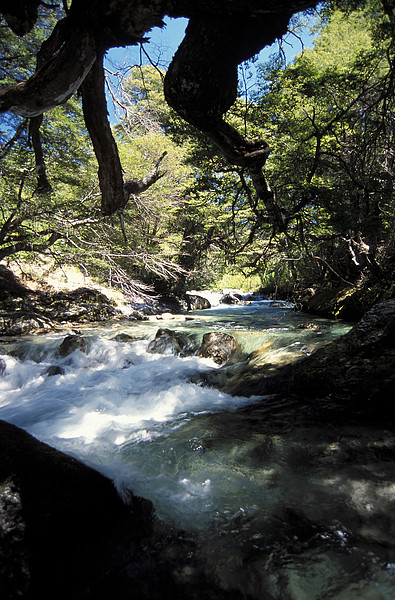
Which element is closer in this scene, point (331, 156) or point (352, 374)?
point (352, 374)

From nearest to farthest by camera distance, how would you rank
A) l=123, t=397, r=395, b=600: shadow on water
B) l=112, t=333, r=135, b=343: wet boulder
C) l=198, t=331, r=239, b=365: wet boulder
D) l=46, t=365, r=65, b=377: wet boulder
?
l=123, t=397, r=395, b=600: shadow on water, l=46, t=365, r=65, b=377: wet boulder, l=198, t=331, r=239, b=365: wet boulder, l=112, t=333, r=135, b=343: wet boulder

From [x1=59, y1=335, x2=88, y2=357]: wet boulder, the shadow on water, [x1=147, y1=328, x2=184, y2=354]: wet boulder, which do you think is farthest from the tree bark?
[x1=59, y1=335, x2=88, y2=357]: wet boulder

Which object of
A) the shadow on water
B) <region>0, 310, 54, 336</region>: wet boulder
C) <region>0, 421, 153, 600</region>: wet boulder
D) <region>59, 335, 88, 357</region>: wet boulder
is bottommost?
the shadow on water

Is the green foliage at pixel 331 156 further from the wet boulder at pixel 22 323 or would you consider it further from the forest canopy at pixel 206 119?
the wet boulder at pixel 22 323

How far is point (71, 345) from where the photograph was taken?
782 centimetres

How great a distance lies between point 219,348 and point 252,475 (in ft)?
15.5

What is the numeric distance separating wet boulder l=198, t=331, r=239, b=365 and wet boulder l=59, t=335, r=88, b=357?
3240mm

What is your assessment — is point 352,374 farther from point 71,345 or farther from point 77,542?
point 71,345

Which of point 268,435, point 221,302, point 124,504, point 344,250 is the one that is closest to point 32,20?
point 124,504

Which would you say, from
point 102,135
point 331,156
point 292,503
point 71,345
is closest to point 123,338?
point 71,345

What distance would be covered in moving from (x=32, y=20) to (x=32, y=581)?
3061mm

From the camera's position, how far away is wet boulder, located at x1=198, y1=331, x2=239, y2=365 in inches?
271

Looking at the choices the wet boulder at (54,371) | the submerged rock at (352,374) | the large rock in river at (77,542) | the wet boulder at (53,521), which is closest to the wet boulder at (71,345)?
the wet boulder at (54,371)

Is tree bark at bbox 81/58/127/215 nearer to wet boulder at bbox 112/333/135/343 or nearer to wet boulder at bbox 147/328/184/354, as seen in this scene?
wet boulder at bbox 147/328/184/354
